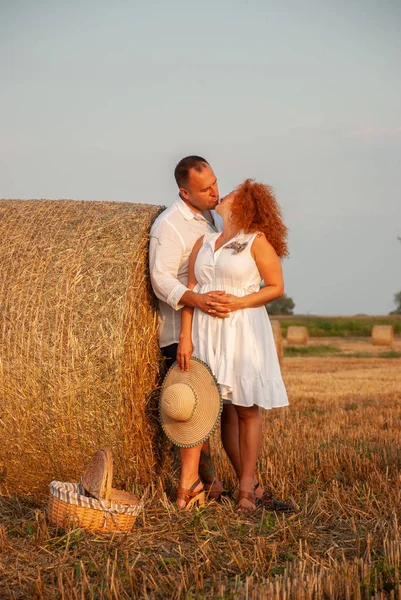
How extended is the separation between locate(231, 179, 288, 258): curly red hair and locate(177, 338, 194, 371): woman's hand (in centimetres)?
82

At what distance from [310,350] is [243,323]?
20.6m

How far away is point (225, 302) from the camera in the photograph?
5.17m

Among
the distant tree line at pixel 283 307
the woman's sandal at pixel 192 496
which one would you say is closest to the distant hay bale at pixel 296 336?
the woman's sandal at pixel 192 496

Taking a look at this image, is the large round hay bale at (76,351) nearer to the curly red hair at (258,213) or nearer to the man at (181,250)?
the man at (181,250)

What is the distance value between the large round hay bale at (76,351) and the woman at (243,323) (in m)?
0.36

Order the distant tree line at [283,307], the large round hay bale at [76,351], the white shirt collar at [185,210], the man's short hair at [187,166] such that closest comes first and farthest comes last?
1. the large round hay bale at [76,351]
2. the man's short hair at [187,166]
3. the white shirt collar at [185,210]
4. the distant tree line at [283,307]

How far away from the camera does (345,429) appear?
327 inches

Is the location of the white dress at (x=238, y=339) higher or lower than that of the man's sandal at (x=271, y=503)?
higher

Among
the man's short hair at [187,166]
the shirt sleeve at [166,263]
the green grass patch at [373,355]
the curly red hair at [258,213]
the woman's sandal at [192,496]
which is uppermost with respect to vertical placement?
the man's short hair at [187,166]

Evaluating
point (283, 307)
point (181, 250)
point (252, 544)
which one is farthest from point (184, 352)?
point (283, 307)

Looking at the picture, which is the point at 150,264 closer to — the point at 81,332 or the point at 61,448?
the point at 81,332

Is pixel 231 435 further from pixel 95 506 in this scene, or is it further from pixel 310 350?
pixel 310 350

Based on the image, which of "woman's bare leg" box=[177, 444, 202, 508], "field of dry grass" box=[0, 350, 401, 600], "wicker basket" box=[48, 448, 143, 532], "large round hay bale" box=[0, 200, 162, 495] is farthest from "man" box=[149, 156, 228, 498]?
"wicker basket" box=[48, 448, 143, 532]

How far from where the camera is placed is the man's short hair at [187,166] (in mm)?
5473
